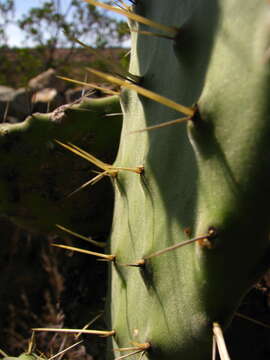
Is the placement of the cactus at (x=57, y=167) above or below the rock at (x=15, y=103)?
below

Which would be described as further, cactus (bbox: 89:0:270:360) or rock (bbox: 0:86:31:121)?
rock (bbox: 0:86:31:121)

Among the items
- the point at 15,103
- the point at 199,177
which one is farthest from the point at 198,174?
the point at 15,103

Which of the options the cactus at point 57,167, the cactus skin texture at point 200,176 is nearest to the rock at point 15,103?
the cactus at point 57,167

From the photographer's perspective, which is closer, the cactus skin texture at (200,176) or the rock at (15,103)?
the cactus skin texture at (200,176)

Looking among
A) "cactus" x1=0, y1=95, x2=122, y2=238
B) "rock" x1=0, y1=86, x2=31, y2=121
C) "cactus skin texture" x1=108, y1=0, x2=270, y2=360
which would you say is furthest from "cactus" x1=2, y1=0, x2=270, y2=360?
"rock" x1=0, y1=86, x2=31, y2=121

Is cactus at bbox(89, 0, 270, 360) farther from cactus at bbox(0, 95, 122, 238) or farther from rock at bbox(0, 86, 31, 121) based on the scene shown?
rock at bbox(0, 86, 31, 121)

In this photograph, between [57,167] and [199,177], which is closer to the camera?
[199,177]

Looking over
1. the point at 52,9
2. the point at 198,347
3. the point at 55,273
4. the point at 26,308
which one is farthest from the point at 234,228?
the point at 52,9

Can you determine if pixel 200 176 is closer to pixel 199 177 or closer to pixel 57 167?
pixel 199 177

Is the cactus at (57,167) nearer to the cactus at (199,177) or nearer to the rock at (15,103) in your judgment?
the cactus at (199,177)
